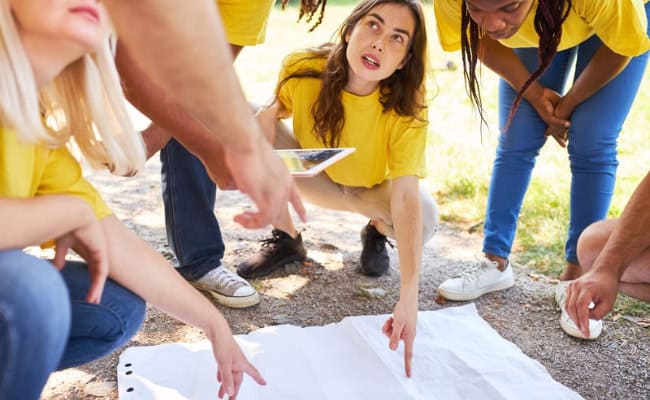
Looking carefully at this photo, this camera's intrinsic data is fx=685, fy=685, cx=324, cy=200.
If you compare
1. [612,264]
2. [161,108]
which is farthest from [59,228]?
[612,264]

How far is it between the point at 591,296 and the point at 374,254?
94 cm

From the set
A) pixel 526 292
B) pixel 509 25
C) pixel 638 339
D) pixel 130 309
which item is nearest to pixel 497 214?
pixel 526 292

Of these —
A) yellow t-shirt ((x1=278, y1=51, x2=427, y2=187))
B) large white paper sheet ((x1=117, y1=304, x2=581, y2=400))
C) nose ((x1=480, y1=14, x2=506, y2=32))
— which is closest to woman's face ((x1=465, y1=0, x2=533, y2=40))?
nose ((x1=480, y1=14, x2=506, y2=32))

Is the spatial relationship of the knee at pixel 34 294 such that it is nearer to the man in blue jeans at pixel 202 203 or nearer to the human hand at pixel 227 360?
the human hand at pixel 227 360

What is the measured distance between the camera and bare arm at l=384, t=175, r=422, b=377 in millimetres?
1599

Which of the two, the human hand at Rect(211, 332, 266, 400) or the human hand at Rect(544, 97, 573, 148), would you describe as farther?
the human hand at Rect(544, 97, 573, 148)

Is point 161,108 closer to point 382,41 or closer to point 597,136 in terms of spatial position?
point 382,41

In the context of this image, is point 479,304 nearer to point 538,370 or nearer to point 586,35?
point 538,370

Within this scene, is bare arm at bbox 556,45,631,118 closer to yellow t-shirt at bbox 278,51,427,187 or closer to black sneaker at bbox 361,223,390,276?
yellow t-shirt at bbox 278,51,427,187

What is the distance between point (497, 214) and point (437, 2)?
0.69m

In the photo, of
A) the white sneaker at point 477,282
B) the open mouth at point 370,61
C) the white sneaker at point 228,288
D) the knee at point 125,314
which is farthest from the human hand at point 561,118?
the knee at point 125,314

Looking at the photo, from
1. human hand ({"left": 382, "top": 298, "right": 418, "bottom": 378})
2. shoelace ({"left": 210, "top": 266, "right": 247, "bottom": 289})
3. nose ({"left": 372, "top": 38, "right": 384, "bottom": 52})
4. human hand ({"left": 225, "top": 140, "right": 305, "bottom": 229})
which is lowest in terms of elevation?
shoelace ({"left": 210, "top": 266, "right": 247, "bottom": 289})

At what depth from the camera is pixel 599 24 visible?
181 cm

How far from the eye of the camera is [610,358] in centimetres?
181
